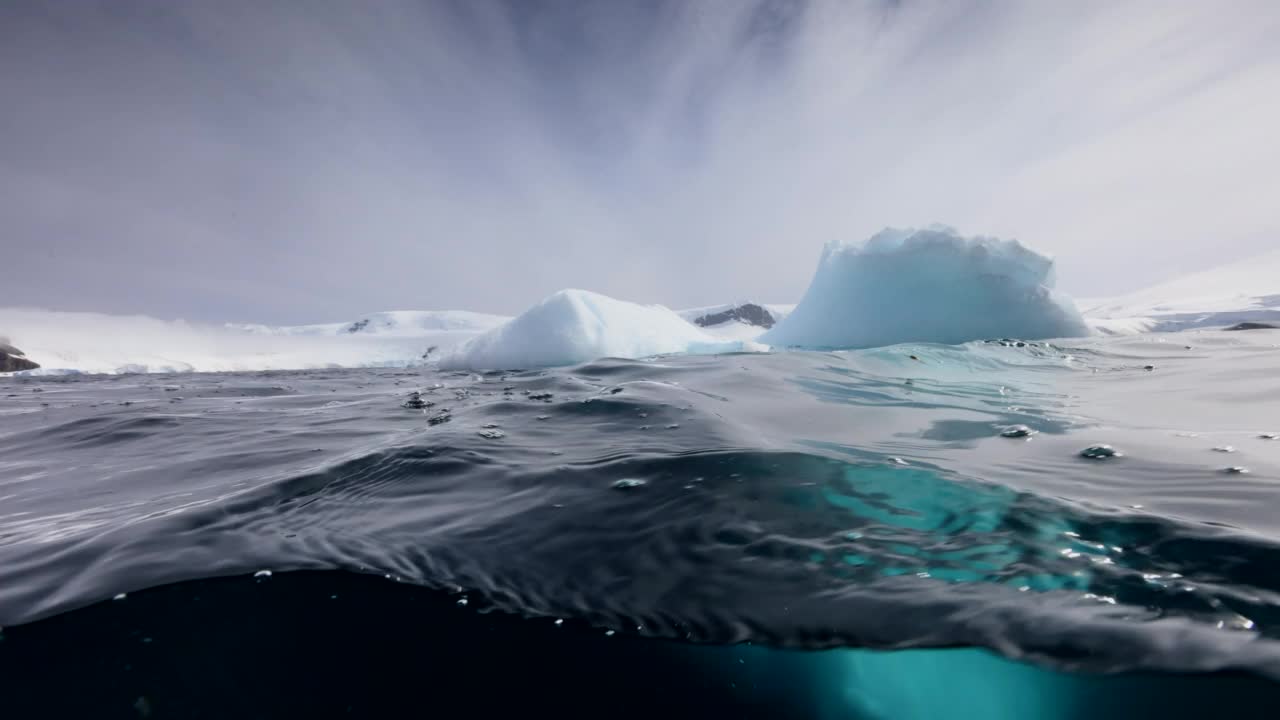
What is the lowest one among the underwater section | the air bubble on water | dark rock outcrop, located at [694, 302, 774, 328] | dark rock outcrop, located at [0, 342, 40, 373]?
the underwater section

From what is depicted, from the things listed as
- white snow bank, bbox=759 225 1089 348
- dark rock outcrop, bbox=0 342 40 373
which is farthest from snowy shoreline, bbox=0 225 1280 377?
dark rock outcrop, bbox=0 342 40 373

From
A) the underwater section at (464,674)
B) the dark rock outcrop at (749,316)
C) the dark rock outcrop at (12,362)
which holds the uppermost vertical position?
the dark rock outcrop at (749,316)

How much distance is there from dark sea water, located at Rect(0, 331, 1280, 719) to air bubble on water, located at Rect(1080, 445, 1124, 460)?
0.04m

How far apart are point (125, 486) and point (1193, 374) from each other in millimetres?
8563

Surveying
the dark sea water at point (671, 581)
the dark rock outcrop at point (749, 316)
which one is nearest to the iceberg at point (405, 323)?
the dark rock outcrop at point (749, 316)

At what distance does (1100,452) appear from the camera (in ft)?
7.90

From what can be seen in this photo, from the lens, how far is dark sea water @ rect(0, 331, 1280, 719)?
45.3 inches

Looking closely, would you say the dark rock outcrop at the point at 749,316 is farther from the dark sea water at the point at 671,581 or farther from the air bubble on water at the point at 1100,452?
the dark sea water at the point at 671,581

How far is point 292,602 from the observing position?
1.45m

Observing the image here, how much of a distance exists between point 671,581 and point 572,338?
10433 millimetres

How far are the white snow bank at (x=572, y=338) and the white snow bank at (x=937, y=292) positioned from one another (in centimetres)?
350

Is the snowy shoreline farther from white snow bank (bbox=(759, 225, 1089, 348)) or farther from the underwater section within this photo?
the underwater section

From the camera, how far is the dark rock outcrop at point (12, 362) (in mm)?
19625

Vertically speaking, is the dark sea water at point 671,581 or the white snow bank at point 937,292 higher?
the white snow bank at point 937,292
